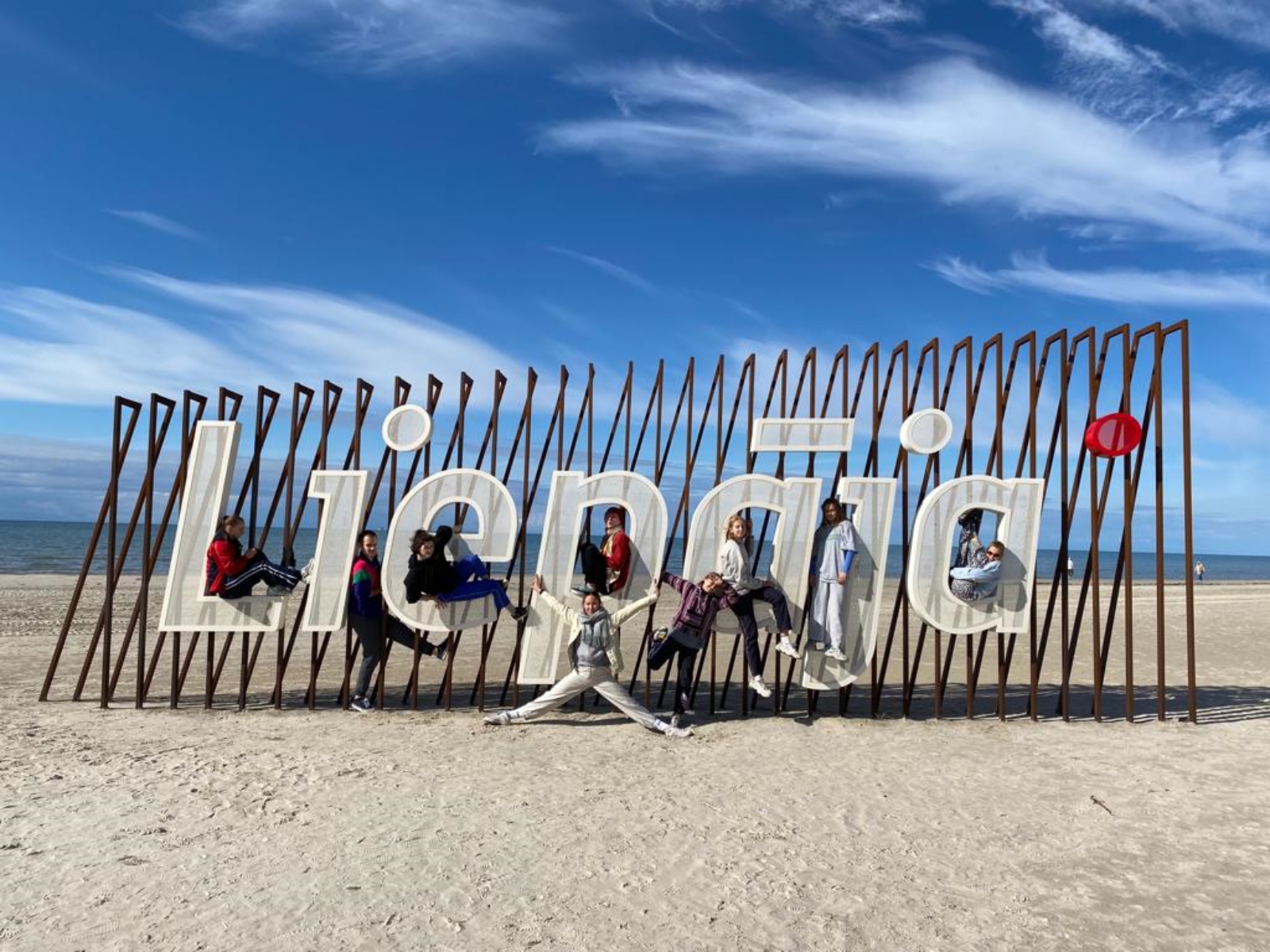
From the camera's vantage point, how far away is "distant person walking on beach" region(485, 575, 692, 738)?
714 centimetres

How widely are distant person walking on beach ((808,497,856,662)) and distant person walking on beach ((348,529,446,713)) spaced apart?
132 inches

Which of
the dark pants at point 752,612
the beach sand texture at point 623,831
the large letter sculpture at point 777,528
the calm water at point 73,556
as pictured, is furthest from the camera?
the calm water at point 73,556

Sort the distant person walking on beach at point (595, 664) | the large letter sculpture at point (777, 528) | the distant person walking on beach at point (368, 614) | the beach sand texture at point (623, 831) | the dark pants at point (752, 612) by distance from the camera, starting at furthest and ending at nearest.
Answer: the distant person walking on beach at point (368, 614) → the large letter sculpture at point (777, 528) → the dark pants at point (752, 612) → the distant person walking on beach at point (595, 664) → the beach sand texture at point (623, 831)

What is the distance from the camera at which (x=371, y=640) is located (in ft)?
25.6

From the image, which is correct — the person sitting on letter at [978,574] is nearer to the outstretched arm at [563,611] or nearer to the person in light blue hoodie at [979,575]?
the person in light blue hoodie at [979,575]

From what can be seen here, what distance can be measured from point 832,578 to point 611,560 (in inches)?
75.3

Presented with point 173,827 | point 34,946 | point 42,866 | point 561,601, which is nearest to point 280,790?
point 173,827

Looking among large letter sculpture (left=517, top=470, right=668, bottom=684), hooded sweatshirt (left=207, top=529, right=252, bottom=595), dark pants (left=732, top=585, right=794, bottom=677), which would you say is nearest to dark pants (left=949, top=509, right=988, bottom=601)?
dark pants (left=732, top=585, right=794, bottom=677)

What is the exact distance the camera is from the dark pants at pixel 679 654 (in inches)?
289

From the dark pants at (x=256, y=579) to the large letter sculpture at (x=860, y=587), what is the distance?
4.55 meters

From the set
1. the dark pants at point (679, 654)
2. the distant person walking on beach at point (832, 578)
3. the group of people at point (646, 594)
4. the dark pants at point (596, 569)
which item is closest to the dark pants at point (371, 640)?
the group of people at point (646, 594)

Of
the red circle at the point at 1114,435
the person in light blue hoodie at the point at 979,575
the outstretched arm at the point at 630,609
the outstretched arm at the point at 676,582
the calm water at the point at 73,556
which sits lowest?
the calm water at the point at 73,556

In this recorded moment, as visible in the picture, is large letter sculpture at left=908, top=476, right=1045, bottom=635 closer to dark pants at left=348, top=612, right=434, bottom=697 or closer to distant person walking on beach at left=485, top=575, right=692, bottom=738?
distant person walking on beach at left=485, top=575, right=692, bottom=738

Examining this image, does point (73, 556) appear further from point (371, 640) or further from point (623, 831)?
point (623, 831)
